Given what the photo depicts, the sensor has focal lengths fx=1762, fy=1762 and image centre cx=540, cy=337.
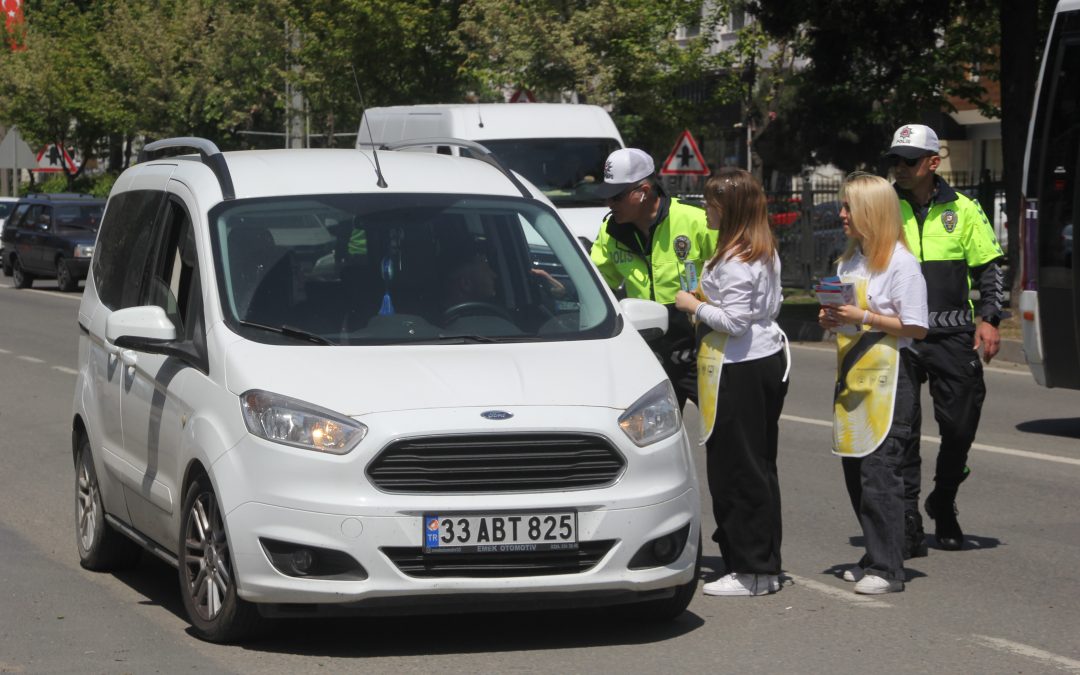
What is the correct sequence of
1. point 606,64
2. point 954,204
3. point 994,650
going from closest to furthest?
point 994,650 < point 954,204 < point 606,64

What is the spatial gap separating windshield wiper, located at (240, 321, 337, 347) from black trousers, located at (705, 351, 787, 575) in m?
1.68

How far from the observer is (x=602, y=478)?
19.6ft

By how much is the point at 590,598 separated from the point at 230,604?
1244 mm

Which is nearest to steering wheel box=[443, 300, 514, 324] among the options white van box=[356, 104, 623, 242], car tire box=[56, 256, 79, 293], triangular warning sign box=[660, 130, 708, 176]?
white van box=[356, 104, 623, 242]

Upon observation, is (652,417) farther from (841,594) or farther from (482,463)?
(841,594)

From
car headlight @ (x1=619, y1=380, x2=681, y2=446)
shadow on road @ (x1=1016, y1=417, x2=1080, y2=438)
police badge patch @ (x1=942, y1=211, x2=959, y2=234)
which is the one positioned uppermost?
police badge patch @ (x1=942, y1=211, x2=959, y2=234)

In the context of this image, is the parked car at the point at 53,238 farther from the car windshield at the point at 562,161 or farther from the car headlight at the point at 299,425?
the car headlight at the point at 299,425

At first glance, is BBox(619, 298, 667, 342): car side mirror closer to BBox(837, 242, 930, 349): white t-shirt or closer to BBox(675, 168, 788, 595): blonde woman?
BBox(675, 168, 788, 595): blonde woman

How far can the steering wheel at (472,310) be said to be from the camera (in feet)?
22.0

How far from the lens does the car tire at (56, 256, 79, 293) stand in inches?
1303

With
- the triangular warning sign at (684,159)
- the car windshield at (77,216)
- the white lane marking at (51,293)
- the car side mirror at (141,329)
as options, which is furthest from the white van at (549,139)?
the car side mirror at (141,329)

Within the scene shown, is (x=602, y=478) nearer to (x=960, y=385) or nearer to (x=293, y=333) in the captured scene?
(x=293, y=333)

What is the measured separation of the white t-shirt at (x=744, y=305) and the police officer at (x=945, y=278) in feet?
3.96

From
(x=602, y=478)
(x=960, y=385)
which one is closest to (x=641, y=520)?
(x=602, y=478)
